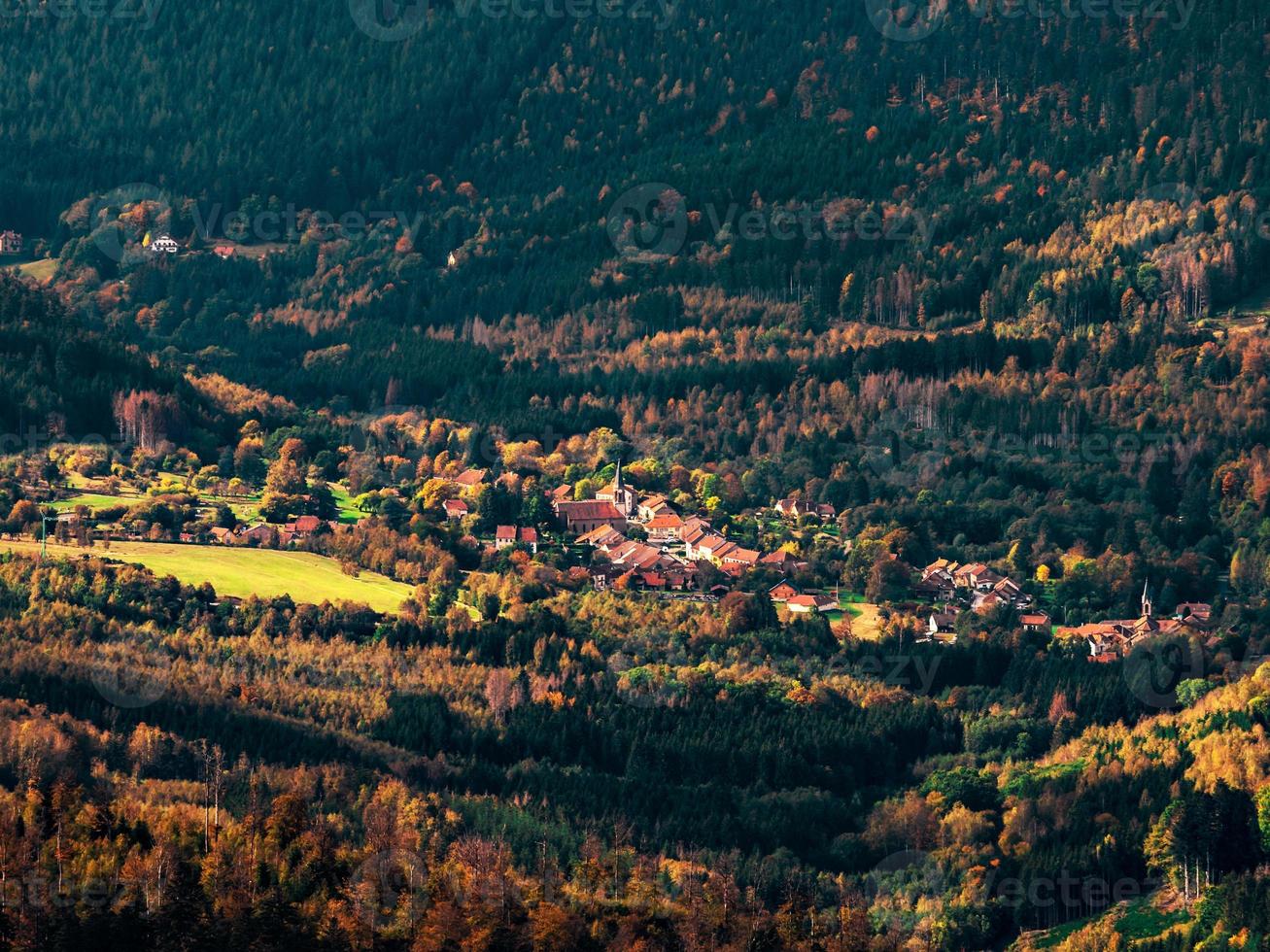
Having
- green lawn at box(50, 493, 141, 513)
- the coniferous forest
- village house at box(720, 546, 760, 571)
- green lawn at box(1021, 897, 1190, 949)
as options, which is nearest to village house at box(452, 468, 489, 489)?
the coniferous forest

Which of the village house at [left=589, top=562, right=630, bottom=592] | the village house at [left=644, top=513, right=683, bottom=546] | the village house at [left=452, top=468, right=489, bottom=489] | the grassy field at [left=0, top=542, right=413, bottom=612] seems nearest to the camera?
the grassy field at [left=0, top=542, right=413, bottom=612]

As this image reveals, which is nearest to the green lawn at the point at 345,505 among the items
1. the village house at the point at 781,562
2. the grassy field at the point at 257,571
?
the grassy field at the point at 257,571

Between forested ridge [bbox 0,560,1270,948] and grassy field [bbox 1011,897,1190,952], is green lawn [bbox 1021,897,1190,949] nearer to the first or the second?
grassy field [bbox 1011,897,1190,952]

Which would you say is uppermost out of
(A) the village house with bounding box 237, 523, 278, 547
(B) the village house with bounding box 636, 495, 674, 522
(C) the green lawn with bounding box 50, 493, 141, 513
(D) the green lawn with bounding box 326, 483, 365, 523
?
(C) the green lawn with bounding box 50, 493, 141, 513

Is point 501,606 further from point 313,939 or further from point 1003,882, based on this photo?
point 313,939

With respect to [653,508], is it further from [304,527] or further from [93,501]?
[93,501]

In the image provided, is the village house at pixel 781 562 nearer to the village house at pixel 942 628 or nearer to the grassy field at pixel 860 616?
the grassy field at pixel 860 616
